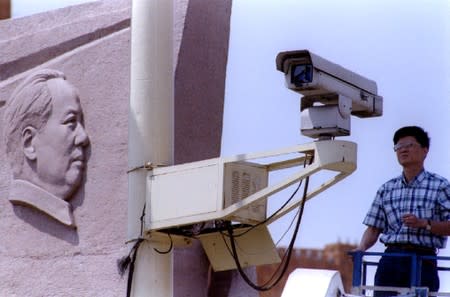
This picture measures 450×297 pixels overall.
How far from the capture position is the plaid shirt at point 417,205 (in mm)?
9180

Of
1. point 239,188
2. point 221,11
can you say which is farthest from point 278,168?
point 221,11

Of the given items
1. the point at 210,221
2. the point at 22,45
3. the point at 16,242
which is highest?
the point at 22,45

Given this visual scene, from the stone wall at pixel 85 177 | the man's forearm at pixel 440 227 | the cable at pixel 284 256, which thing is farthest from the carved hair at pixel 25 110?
the man's forearm at pixel 440 227

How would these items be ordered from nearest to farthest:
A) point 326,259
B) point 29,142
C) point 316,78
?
point 316,78 < point 29,142 < point 326,259

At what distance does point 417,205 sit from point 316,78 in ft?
4.91

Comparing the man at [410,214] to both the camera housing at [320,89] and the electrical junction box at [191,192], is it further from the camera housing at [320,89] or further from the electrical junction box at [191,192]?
the electrical junction box at [191,192]

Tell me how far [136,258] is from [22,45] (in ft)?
A: 14.8

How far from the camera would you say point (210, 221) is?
9.50 m

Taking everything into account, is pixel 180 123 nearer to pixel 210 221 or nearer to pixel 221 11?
pixel 221 11

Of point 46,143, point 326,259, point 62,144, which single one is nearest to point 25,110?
point 46,143

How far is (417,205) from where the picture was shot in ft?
30.3

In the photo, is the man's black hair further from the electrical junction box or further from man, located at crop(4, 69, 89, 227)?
man, located at crop(4, 69, 89, 227)

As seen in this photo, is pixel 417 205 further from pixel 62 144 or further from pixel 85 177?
pixel 62 144

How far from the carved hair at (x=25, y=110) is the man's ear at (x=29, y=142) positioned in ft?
0.13
